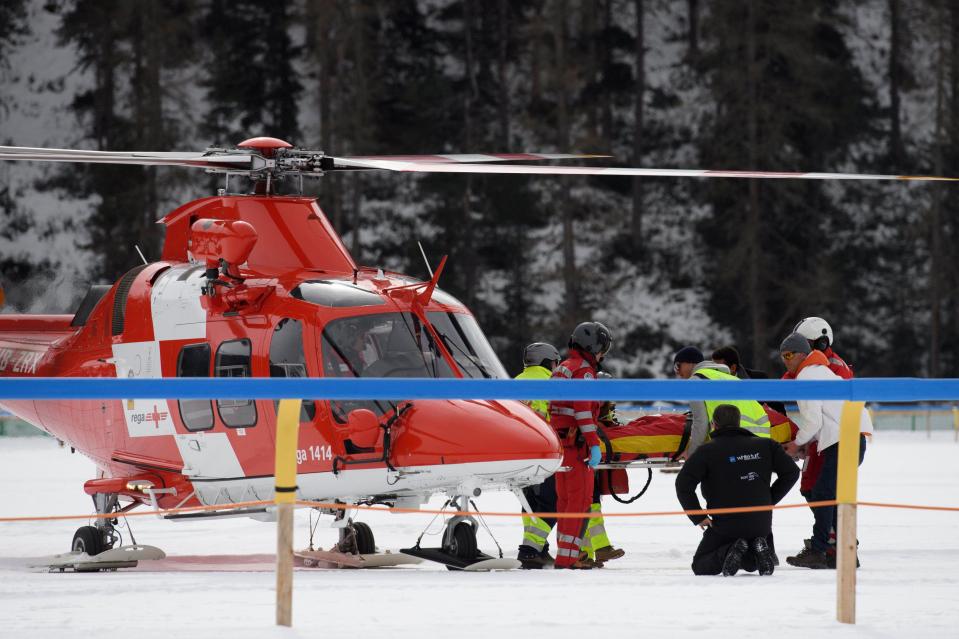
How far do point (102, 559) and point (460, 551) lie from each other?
2.76 metres

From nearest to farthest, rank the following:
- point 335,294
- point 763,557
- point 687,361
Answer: point 763,557, point 335,294, point 687,361

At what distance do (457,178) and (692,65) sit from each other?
1491 centimetres

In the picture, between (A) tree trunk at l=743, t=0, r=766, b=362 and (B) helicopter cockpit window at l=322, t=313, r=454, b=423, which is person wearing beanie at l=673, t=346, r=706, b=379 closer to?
(B) helicopter cockpit window at l=322, t=313, r=454, b=423

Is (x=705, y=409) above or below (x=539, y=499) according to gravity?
above

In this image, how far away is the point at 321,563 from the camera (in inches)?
424

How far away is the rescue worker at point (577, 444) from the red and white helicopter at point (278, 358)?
56cm

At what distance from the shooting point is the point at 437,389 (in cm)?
545

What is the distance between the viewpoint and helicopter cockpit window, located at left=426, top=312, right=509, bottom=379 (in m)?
10.1

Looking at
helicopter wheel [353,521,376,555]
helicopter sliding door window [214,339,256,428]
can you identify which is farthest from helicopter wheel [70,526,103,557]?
helicopter wheel [353,521,376,555]

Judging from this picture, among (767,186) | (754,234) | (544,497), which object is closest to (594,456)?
(544,497)

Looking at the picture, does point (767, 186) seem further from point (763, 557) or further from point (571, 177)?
point (763, 557)

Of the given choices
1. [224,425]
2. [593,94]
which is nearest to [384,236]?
[593,94]

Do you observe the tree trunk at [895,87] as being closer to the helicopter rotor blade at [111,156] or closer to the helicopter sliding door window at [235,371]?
the helicopter rotor blade at [111,156]

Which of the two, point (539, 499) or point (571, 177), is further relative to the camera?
point (571, 177)
